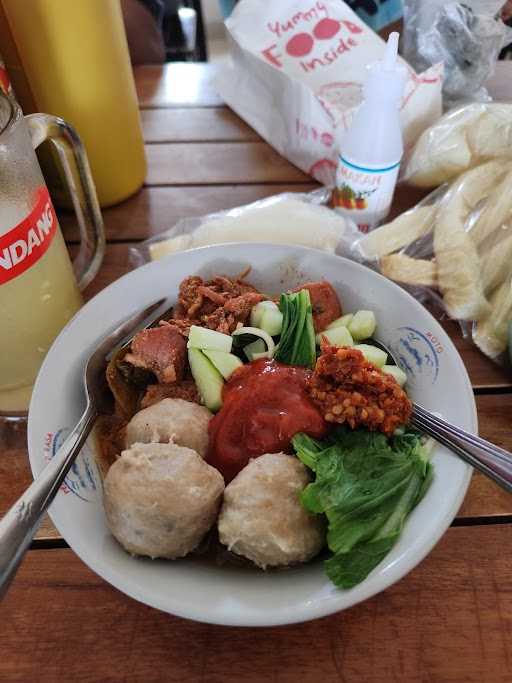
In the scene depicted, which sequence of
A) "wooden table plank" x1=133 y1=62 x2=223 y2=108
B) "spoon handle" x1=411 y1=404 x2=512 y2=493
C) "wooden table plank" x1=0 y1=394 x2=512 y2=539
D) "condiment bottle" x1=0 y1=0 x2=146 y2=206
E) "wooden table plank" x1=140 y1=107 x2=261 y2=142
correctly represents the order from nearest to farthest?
"spoon handle" x1=411 y1=404 x2=512 y2=493
"wooden table plank" x1=0 y1=394 x2=512 y2=539
"condiment bottle" x1=0 y1=0 x2=146 y2=206
"wooden table plank" x1=140 y1=107 x2=261 y2=142
"wooden table plank" x1=133 y1=62 x2=223 y2=108

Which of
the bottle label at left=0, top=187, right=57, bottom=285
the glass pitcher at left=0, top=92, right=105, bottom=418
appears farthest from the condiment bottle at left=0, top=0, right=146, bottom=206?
the bottle label at left=0, top=187, right=57, bottom=285

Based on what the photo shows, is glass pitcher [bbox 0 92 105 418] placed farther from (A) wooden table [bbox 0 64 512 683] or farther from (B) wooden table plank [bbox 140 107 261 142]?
(B) wooden table plank [bbox 140 107 261 142]

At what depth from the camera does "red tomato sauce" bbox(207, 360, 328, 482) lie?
648 mm

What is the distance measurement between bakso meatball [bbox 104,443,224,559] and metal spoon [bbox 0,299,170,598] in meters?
0.06

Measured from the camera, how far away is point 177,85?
149 cm

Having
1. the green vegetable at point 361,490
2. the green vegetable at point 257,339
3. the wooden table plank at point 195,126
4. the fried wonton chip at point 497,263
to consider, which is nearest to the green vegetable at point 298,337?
the green vegetable at point 257,339

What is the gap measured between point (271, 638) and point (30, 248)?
1.89 ft

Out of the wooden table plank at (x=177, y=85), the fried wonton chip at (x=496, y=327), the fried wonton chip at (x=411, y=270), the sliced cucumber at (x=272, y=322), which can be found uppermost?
the wooden table plank at (x=177, y=85)

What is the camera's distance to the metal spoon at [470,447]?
57 cm

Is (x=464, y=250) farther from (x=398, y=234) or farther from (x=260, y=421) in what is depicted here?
(x=260, y=421)

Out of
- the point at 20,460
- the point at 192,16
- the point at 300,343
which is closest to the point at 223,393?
the point at 300,343

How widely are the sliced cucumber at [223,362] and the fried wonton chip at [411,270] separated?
39 centimetres

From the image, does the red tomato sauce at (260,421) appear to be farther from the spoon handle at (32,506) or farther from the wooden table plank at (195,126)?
the wooden table plank at (195,126)

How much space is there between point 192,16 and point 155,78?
63.5 inches
